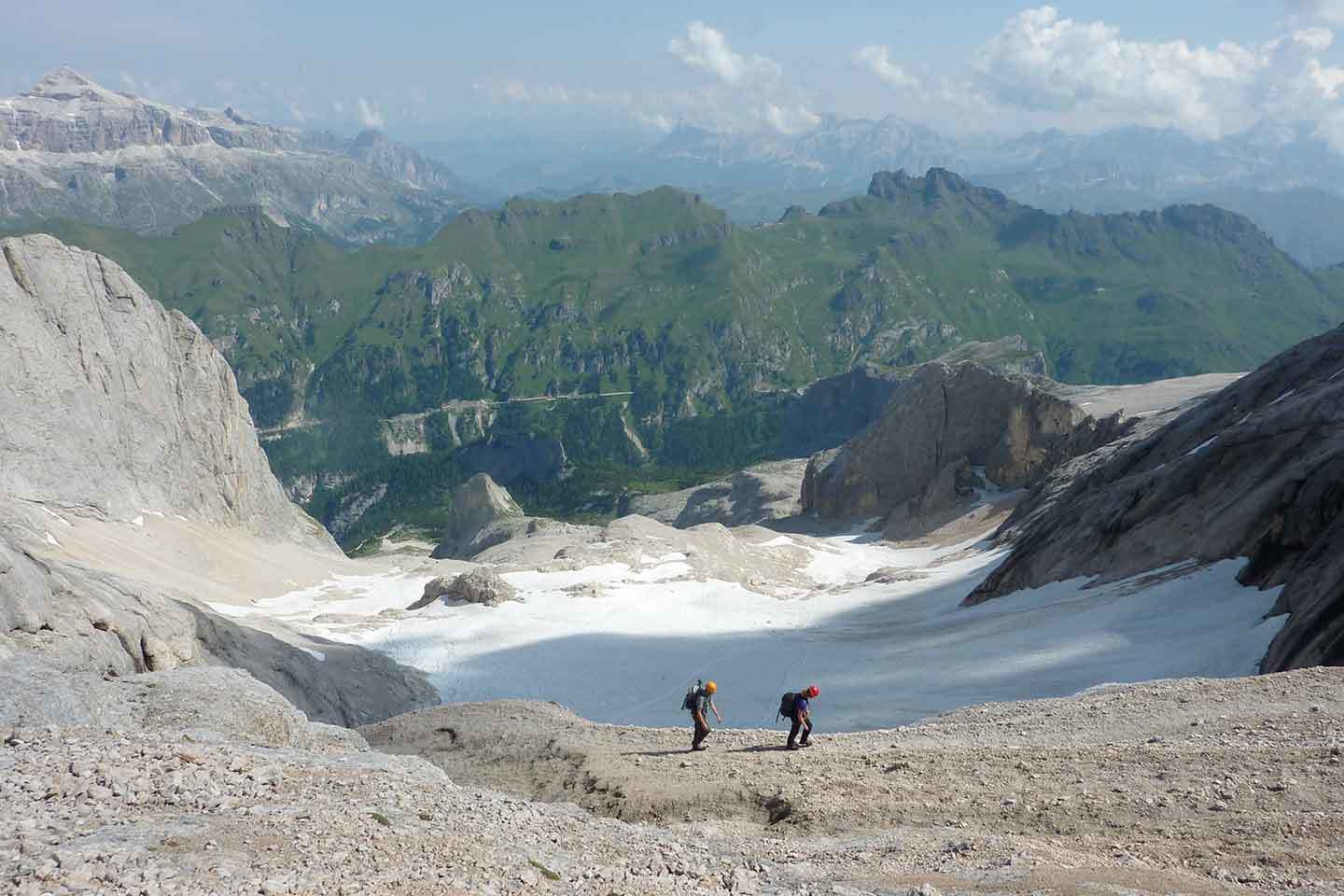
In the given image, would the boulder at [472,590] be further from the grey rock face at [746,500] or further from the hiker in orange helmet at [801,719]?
the grey rock face at [746,500]

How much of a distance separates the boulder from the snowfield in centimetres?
113

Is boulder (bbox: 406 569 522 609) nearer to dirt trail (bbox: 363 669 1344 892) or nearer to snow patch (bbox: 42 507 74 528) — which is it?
snow patch (bbox: 42 507 74 528)

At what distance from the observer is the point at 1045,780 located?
20.2 metres

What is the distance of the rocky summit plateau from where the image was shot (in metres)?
15.6

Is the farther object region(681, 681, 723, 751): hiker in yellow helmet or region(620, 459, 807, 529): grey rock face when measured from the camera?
region(620, 459, 807, 529): grey rock face

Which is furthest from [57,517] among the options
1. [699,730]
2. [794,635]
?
[699,730]

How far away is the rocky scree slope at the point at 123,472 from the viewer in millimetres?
34375

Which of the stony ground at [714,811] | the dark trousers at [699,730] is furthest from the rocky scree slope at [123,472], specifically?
the dark trousers at [699,730]

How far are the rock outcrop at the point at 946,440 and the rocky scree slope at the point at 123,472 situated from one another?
56.5 m

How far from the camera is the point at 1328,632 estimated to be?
2953cm

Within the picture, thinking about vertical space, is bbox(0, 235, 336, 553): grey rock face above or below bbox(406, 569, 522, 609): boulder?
above

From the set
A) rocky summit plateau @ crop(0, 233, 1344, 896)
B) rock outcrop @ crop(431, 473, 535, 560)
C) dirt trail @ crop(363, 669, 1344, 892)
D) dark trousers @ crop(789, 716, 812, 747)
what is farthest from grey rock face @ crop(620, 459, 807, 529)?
dark trousers @ crop(789, 716, 812, 747)

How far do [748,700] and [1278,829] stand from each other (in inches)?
1258

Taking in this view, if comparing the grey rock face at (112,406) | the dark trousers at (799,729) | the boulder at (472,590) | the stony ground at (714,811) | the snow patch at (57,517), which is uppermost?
the grey rock face at (112,406)
